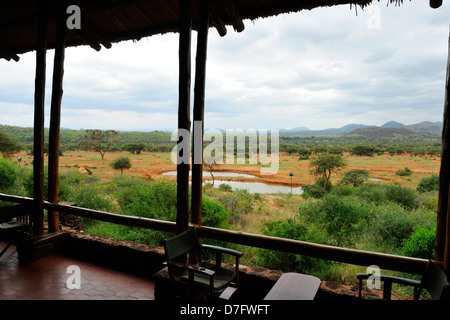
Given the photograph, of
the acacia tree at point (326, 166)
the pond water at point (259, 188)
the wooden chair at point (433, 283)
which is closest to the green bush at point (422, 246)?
the wooden chair at point (433, 283)

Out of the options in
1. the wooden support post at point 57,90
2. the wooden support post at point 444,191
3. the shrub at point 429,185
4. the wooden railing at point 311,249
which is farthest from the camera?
the shrub at point 429,185

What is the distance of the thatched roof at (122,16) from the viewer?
337 cm

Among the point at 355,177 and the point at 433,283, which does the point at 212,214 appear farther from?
the point at 355,177

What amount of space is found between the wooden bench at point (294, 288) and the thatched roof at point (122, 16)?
9.58 ft

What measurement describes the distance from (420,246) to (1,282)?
6238 mm

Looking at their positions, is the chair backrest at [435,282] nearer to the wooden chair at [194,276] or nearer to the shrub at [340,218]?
the wooden chair at [194,276]

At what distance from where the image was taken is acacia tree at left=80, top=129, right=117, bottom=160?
27.8 metres

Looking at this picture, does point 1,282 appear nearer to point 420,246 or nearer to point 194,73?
point 194,73

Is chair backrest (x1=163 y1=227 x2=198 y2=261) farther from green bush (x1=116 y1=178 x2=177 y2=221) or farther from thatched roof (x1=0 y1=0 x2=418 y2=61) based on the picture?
green bush (x1=116 y1=178 x2=177 y2=221)

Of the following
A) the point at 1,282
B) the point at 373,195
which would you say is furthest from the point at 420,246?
the point at 373,195

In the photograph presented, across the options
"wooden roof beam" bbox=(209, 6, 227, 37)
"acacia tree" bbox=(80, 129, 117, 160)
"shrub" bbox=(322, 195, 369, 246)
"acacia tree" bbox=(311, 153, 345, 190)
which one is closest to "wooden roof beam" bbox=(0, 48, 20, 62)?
"wooden roof beam" bbox=(209, 6, 227, 37)

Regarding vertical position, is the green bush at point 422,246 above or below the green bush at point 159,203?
below

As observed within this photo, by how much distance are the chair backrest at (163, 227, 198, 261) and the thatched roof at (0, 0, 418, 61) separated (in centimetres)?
266

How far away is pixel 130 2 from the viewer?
12.3ft
